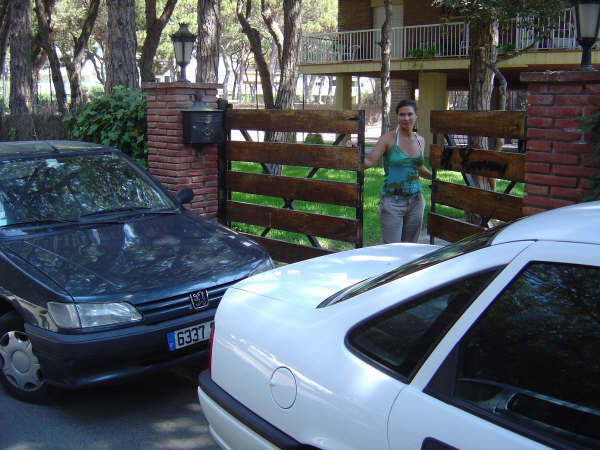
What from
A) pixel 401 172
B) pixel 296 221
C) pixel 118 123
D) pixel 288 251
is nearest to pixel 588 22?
pixel 401 172

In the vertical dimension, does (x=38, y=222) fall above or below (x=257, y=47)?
below

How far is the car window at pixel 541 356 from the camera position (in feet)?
6.15

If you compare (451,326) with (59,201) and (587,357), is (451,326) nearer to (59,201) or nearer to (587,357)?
(587,357)

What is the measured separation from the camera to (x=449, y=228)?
21.6ft

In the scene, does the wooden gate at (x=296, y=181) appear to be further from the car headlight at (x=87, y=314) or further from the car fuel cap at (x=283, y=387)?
the car fuel cap at (x=283, y=387)

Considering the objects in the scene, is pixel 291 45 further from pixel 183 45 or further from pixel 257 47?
pixel 183 45

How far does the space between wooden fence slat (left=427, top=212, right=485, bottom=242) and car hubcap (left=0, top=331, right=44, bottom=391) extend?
12.6 feet

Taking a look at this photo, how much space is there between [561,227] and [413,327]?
0.59m

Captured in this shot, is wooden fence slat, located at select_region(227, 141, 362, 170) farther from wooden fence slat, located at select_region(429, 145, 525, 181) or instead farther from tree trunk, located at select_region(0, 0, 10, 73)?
tree trunk, located at select_region(0, 0, 10, 73)

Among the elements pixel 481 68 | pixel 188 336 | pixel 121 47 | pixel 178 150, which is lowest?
pixel 188 336

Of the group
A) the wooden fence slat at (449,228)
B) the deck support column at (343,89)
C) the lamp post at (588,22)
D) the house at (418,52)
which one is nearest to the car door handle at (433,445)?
the lamp post at (588,22)

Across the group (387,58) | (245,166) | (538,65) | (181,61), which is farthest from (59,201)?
(538,65)

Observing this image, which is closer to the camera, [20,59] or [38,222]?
[38,222]

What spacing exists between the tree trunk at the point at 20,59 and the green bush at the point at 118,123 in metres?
11.8
